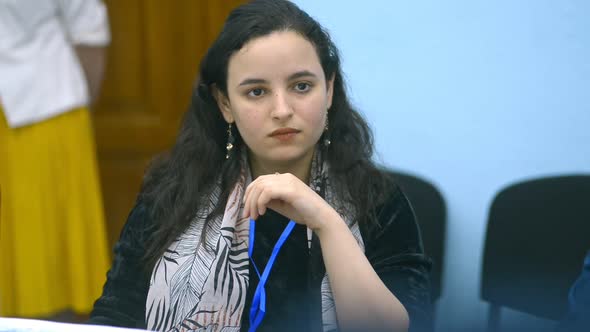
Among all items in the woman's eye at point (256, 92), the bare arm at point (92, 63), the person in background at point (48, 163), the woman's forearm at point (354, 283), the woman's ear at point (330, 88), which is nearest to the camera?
the woman's forearm at point (354, 283)

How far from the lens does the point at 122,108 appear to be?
3.30 m

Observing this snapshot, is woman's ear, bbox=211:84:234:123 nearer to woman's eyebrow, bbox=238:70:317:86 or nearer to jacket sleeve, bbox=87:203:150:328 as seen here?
woman's eyebrow, bbox=238:70:317:86

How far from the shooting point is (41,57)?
2.52m

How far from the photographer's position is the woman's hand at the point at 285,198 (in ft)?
4.61

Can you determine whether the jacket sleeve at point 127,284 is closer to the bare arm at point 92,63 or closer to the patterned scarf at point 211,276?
the patterned scarf at point 211,276

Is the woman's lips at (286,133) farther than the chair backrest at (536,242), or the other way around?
the chair backrest at (536,242)

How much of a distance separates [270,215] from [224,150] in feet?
0.62

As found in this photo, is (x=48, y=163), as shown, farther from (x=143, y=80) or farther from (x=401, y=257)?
(x=401, y=257)

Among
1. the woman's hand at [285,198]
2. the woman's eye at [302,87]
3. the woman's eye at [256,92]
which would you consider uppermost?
the woman's eye at [302,87]

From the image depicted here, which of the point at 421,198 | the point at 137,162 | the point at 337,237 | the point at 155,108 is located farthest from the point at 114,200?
the point at 337,237

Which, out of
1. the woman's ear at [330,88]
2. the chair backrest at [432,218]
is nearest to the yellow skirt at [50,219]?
the chair backrest at [432,218]

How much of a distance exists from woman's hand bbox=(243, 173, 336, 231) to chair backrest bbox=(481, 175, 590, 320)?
100 cm

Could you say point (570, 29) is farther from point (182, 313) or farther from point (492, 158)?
point (182, 313)

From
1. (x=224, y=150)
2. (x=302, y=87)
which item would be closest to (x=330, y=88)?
(x=302, y=87)
